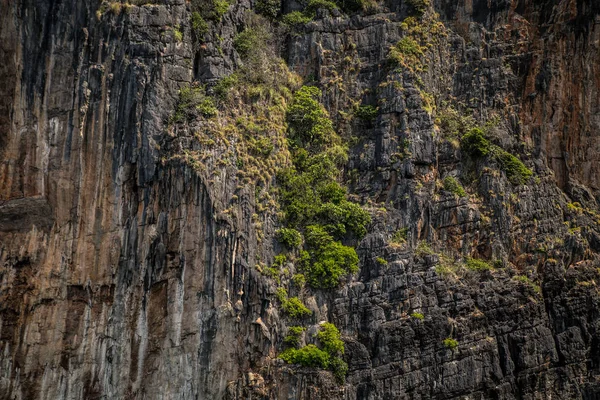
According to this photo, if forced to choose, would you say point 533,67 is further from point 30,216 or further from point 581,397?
point 30,216

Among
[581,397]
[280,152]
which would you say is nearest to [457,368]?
[581,397]

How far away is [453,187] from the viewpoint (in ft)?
105

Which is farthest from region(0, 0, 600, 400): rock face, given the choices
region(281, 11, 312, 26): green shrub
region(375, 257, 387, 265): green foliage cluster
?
region(281, 11, 312, 26): green shrub

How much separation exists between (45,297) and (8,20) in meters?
10.2

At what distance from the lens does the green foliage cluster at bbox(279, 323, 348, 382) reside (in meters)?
27.8

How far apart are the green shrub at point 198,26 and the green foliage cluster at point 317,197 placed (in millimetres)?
4667

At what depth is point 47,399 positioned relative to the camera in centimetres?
2698

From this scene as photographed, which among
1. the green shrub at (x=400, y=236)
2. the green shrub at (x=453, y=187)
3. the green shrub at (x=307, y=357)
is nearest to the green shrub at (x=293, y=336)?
the green shrub at (x=307, y=357)

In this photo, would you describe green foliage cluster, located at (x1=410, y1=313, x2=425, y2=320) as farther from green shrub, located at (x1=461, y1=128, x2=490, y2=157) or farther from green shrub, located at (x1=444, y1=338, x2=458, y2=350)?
green shrub, located at (x1=461, y1=128, x2=490, y2=157)

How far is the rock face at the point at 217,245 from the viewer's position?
2733cm

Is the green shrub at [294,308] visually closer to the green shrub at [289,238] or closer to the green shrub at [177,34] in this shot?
the green shrub at [289,238]

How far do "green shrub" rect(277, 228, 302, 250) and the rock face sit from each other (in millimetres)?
410

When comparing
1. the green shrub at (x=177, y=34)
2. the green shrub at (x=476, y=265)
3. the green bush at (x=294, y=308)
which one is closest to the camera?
the green bush at (x=294, y=308)

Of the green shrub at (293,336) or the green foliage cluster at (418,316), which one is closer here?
the green shrub at (293,336)
